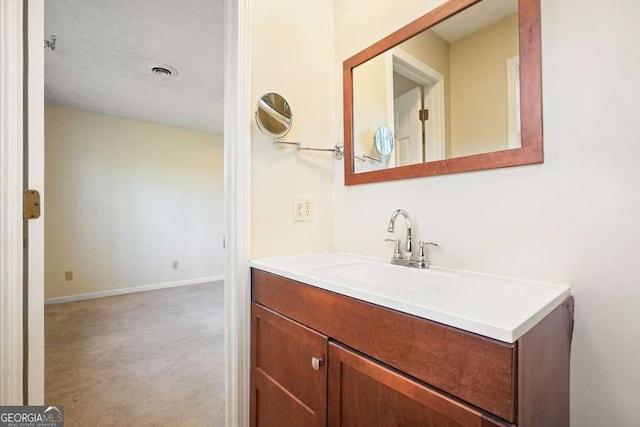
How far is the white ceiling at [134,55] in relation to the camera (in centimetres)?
180

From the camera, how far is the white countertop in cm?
54

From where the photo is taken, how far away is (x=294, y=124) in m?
1.39

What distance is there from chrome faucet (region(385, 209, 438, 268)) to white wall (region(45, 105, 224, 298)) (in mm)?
3864

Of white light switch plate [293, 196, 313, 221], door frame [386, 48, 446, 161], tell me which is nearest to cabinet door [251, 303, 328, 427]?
white light switch plate [293, 196, 313, 221]

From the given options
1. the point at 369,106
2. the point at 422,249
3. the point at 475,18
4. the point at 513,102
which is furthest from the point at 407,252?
the point at 475,18

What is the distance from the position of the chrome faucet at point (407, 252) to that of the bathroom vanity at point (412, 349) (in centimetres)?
5

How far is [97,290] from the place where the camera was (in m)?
3.55

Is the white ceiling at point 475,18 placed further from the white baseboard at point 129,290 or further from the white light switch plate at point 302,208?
the white baseboard at point 129,290

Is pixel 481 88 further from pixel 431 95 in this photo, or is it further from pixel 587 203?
pixel 587 203

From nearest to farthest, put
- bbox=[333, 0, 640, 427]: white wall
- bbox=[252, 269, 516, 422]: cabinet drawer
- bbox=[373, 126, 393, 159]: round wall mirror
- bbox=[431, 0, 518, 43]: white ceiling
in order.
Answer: bbox=[252, 269, 516, 422]: cabinet drawer, bbox=[333, 0, 640, 427]: white wall, bbox=[431, 0, 518, 43]: white ceiling, bbox=[373, 126, 393, 159]: round wall mirror

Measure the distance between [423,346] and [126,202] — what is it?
14.1 ft

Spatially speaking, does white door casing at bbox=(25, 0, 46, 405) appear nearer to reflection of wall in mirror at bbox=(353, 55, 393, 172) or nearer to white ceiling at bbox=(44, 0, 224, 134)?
white ceiling at bbox=(44, 0, 224, 134)

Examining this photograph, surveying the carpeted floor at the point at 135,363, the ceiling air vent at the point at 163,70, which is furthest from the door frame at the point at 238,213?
the ceiling air vent at the point at 163,70

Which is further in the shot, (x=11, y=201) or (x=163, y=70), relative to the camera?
(x=163, y=70)
